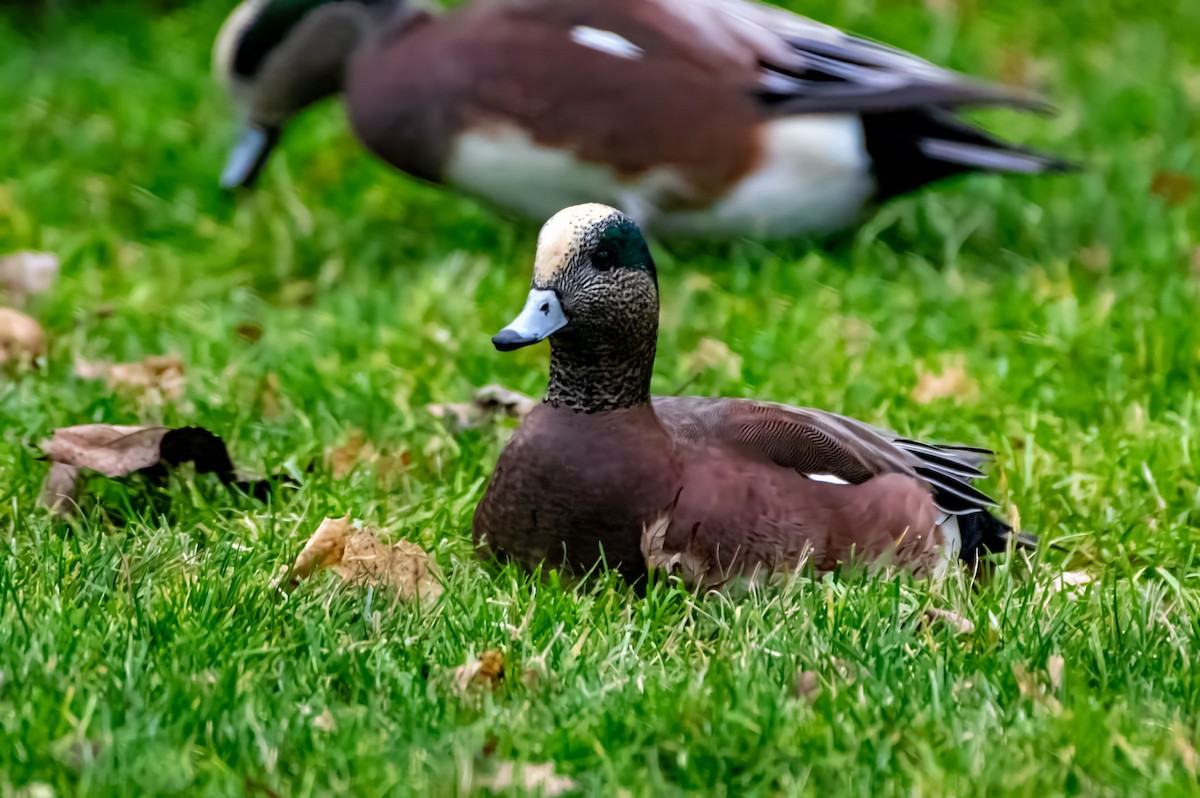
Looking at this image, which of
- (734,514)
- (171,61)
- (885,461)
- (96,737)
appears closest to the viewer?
(96,737)

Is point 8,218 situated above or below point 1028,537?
below

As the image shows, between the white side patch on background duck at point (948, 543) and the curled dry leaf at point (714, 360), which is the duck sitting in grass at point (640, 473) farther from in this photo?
the curled dry leaf at point (714, 360)

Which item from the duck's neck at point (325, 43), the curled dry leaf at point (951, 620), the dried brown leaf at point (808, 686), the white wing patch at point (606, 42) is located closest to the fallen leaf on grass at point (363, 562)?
the dried brown leaf at point (808, 686)

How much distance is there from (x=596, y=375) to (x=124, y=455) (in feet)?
3.32

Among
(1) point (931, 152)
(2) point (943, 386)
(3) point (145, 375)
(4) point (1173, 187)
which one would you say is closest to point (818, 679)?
(2) point (943, 386)

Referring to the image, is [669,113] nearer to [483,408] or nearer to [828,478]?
[483,408]

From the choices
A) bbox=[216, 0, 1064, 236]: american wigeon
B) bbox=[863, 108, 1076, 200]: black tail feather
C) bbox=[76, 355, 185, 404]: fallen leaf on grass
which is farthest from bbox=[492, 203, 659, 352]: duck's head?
bbox=[863, 108, 1076, 200]: black tail feather

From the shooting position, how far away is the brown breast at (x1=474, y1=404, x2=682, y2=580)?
2807mm

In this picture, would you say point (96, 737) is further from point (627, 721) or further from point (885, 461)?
point (885, 461)

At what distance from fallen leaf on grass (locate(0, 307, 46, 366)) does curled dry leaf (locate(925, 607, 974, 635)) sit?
234 centimetres

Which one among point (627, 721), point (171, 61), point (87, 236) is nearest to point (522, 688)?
point (627, 721)

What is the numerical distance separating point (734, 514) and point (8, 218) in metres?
3.11

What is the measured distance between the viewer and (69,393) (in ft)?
12.5

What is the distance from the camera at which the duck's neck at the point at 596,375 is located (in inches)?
114
